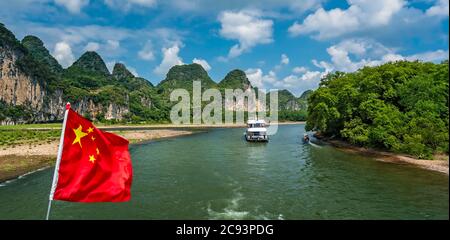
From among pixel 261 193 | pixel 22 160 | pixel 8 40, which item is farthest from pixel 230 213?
pixel 8 40

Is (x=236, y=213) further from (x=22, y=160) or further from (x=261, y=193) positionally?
(x=22, y=160)

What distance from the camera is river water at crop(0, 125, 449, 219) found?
68.7 ft

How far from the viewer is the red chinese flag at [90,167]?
30.5ft

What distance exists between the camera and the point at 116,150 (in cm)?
974

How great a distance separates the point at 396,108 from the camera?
4956 centimetres

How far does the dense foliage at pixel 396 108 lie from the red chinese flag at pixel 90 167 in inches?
1392

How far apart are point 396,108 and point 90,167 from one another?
51.1 metres

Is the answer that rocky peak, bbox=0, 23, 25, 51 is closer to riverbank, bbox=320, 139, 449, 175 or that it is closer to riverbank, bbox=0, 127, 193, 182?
riverbank, bbox=0, 127, 193, 182

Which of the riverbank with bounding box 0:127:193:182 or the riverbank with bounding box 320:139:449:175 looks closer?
the riverbank with bounding box 0:127:193:182

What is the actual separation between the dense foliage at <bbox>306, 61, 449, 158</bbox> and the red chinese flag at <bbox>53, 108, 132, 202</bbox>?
35.4m

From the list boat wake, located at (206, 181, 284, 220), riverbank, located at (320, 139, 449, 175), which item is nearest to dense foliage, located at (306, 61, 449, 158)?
riverbank, located at (320, 139, 449, 175)

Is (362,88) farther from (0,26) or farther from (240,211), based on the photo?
(0,26)

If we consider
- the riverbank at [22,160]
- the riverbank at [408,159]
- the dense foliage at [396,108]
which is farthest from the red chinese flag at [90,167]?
the dense foliage at [396,108]
